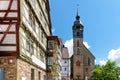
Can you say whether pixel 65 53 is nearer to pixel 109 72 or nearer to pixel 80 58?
pixel 80 58

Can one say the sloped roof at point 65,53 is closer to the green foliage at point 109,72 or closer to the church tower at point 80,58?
the church tower at point 80,58

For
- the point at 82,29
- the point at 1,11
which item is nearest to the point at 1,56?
the point at 1,11

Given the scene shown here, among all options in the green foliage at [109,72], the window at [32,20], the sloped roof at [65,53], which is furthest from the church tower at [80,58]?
the window at [32,20]

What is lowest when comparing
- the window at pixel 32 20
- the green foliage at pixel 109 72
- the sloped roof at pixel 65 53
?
the green foliage at pixel 109 72

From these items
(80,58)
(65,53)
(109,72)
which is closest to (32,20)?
(109,72)

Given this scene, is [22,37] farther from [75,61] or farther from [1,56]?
[75,61]

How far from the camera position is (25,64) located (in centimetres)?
2562

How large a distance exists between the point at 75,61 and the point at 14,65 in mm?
86242

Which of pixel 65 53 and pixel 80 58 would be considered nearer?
pixel 65 53

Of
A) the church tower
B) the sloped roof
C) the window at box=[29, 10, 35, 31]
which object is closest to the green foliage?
the sloped roof

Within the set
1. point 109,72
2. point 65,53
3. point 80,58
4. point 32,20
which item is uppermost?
point 65,53

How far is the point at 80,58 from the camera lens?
108062 mm

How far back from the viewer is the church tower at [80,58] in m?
108

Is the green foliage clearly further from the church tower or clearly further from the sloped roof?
the church tower
